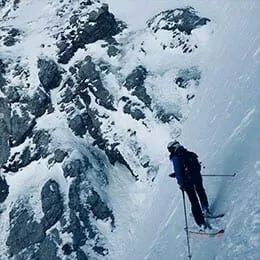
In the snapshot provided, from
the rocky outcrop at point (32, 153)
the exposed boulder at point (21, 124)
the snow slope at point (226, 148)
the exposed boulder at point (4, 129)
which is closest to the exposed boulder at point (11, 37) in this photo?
the exposed boulder at point (4, 129)

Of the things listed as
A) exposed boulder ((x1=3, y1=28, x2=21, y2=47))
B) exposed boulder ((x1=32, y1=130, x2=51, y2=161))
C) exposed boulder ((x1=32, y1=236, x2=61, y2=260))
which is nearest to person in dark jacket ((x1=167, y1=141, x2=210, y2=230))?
exposed boulder ((x1=32, y1=236, x2=61, y2=260))

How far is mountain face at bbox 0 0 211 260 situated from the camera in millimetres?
39781

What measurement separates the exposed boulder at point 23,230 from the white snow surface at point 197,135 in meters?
0.70

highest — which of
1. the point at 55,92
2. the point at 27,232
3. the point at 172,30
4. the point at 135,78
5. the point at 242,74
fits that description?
the point at 242,74

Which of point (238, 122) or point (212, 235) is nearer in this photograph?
point (212, 235)

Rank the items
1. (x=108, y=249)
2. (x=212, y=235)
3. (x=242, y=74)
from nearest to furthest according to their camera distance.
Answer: (x=212, y=235), (x=242, y=74), (x=108, y=249)

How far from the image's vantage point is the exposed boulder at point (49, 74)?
47438 millimetres

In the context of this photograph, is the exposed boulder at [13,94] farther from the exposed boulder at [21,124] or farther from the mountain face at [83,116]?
the exposed boulder at [21,124]

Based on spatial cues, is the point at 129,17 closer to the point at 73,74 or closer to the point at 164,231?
the point at 73,74

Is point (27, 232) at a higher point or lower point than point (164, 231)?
lower

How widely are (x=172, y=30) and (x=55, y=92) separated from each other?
11554 millimetres

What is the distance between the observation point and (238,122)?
20203mm

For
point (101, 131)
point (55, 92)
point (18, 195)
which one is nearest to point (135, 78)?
point (101, 131)

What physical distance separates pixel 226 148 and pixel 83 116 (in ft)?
90.9
